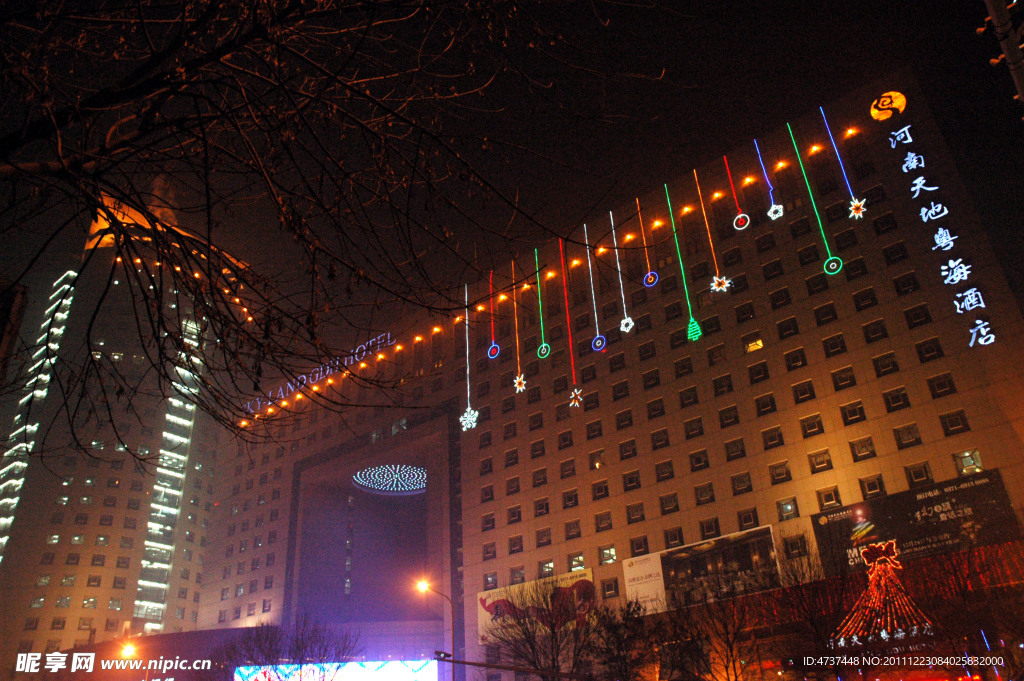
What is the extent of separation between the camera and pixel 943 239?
3884cm

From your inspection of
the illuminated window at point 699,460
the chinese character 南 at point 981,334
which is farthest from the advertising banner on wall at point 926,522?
the illuminated window at point 699,460

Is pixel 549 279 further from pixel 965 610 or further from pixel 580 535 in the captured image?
pixel 965 610

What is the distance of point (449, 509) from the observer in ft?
196

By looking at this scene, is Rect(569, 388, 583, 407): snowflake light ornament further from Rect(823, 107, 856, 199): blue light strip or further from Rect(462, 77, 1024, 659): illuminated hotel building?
Rect(823, 107, 856, 199): blue light strip

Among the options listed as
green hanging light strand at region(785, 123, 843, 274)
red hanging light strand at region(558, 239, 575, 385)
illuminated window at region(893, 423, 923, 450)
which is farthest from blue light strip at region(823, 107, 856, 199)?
red hanging light strand at region(558, 239, 575, 385)

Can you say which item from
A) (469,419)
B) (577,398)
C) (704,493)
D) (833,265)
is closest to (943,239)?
(833,265)

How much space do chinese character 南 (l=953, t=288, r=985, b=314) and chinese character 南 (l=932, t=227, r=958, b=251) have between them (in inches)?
121

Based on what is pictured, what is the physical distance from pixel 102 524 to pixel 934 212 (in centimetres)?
9620

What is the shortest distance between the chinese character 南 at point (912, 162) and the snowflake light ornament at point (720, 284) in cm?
1269

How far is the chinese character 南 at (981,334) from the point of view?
3562cm

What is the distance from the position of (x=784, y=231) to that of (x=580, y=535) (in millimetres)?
25860

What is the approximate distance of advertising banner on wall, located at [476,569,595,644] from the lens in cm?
3844

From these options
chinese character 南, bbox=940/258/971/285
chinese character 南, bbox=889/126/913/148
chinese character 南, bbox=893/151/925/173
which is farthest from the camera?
chinese character 南, bbox=889/126/913/148

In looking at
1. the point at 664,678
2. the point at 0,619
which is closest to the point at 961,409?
the point at 664,678
